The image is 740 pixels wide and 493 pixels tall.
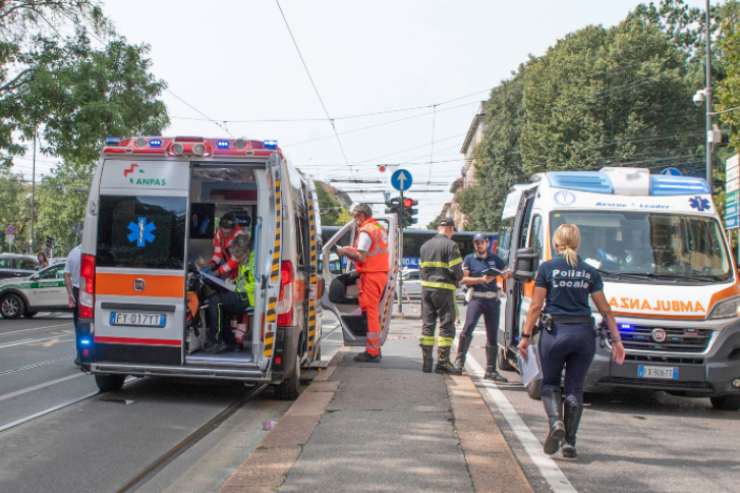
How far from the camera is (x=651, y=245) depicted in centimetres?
936

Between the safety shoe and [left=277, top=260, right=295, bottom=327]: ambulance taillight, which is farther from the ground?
[left=277, top=260, right=295, bottom=327]: ambulance taillight

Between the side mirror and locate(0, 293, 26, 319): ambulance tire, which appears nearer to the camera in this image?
the side mirror

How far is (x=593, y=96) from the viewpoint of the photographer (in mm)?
40031

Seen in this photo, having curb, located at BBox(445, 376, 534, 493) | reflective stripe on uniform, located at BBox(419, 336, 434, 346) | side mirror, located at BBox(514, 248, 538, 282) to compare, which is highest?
side mirror, located at BBox(514, 248, 538, 282)

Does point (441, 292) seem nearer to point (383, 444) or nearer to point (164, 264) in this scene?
point (164, 264)

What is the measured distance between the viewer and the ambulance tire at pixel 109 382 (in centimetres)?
883

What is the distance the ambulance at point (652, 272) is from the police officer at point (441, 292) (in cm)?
85

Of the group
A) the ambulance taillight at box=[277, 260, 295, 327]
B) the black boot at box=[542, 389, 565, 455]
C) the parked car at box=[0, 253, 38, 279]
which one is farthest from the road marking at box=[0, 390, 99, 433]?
the parked car at box=[0, 253, 38, 279]

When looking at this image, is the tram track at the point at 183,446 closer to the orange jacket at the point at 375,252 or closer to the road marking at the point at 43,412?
the road marking at the point at 43,412

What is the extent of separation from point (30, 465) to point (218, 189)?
601 cm

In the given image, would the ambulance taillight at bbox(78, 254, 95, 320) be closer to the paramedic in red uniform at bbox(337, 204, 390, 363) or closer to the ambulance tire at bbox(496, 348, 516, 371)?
the paramedic in red uniform at bbox(337, 204, 390, 363)

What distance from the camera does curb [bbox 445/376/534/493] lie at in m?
5.29

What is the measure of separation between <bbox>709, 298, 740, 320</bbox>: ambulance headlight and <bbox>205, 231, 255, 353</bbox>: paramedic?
4.68 m

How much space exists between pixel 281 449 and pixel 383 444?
0.76 meters
